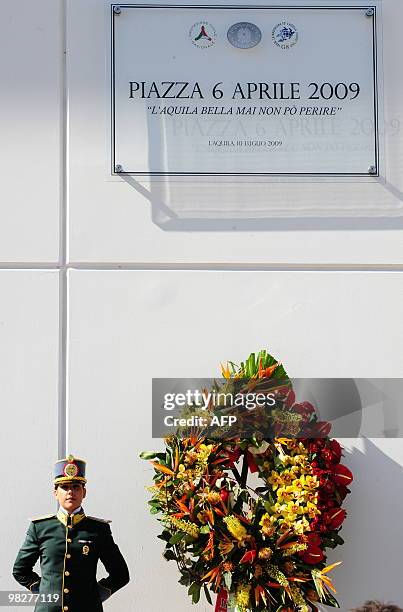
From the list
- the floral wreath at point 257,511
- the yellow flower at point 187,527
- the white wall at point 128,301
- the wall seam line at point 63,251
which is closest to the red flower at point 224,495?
the floral wreath at point 257,511

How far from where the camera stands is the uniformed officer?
12.4 ft

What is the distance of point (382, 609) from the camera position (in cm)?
321

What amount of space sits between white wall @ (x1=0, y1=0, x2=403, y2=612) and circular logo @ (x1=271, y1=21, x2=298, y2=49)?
1.57 ft

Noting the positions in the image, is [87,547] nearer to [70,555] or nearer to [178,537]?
[70,555]

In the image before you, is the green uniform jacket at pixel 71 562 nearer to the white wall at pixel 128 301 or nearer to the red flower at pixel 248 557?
the white wall at pixel 128 301

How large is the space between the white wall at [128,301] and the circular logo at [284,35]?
1.57 ft

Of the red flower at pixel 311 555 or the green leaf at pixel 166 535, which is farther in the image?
the green leaf at pixel 166 535

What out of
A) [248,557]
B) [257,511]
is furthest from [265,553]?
[257,511]

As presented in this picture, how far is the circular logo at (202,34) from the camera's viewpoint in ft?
15.0

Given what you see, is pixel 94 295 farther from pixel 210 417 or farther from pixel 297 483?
pixel 297 483

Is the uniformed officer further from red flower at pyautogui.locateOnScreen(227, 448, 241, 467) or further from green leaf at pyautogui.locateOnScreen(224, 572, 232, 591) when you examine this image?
red flower at pyautogui.locateOnScreen(227, 448, 241, 467)

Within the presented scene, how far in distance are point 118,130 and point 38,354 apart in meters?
1.07

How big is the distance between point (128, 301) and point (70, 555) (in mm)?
1178

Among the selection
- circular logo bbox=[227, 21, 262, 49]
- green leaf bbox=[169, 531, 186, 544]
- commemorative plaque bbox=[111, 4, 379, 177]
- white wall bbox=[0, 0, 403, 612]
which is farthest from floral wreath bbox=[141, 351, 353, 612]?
circular logo bbox=[227, 21, 262, 49]
